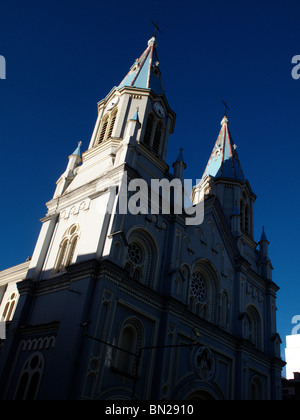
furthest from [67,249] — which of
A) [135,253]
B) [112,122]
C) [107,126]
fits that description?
[112,122]

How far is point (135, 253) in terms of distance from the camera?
24.2 meters

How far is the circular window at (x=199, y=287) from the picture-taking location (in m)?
27.7

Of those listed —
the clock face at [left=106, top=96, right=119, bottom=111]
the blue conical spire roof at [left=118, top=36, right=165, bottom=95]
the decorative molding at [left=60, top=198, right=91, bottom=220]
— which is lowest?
the decorative molding at [left=60, top=198, right=91, bottom=220]

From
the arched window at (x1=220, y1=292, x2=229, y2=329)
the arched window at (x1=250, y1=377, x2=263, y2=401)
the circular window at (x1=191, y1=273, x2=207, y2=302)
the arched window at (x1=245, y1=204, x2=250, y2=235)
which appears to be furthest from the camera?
the arched window at (x1=245, y1=204, x2=250, y2=235)

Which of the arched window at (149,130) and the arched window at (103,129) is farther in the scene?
the arched window at (103,129)

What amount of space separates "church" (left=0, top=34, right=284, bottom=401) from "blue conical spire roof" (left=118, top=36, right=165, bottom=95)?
0.51 feet

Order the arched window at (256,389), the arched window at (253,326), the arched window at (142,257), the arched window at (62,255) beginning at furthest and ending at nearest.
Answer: the arched window at (253,326) < the arched window at (256,389) < the arched window at (62,255) < the arched window at (142,257)

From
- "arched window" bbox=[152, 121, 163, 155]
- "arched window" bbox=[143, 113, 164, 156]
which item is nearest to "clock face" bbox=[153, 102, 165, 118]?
"arched window" bbox=[143, 113, 164, 156]

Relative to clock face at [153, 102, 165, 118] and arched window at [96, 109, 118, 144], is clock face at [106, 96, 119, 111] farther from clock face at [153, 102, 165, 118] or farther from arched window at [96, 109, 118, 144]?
clock face at [153, 102, 165, 118]

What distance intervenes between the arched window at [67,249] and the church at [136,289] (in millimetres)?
87

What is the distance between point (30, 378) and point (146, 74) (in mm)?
24087

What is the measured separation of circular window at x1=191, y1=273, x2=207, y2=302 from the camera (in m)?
27.7

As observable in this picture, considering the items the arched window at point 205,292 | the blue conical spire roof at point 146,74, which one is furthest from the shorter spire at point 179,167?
the arched window at point 205,292

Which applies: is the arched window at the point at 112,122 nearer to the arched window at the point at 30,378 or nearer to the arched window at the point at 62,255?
the arched window at the point at 62,255
